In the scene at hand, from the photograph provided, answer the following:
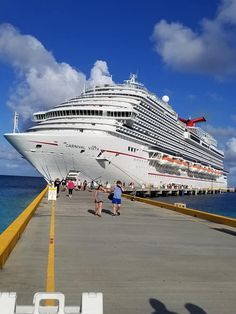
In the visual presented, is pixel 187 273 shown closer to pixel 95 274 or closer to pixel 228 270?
pixel 228 270

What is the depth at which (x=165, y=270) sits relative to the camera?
24.4 feet

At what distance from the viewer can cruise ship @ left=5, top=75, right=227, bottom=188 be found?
49688 mm

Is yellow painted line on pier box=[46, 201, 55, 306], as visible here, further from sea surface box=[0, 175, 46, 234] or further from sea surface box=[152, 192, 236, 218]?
sea surface box=[152, 192, 236, 218]

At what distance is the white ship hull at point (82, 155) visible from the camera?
49188mm

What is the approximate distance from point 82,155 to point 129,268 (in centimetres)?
4228

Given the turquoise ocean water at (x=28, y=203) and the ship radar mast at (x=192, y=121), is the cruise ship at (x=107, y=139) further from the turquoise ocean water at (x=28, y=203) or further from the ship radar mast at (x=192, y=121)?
the ship radar mast at (x=192, y=121)

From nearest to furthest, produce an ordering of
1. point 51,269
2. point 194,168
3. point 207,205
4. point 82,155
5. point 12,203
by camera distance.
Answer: point 51,269 < point 12,203 < point 82,155 < point 207,205 < point 194,168

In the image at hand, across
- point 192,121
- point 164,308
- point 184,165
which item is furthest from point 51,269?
point 192,121

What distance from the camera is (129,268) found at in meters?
7.48

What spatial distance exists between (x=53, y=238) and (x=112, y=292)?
5150 mm

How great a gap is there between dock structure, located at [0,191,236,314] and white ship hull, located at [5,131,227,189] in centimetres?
3641

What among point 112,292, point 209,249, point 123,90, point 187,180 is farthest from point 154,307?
point 187,180

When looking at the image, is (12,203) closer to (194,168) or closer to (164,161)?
(164,161)

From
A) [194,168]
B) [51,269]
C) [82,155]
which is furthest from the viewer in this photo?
[194,168]
